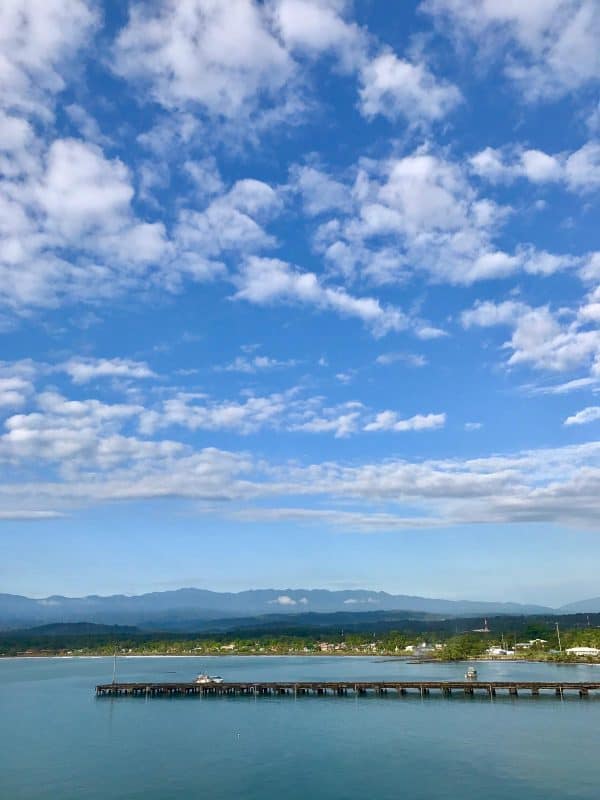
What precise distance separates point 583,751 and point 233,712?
3567cm

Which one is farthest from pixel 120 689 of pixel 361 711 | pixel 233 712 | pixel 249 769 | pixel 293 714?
pixel 249 769

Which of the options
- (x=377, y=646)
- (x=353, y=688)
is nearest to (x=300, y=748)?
(x=353, y=688)

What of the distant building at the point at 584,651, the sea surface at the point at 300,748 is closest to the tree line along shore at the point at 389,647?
the distant building at the point at 584,651

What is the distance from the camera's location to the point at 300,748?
158ft

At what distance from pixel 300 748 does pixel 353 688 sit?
32.9m

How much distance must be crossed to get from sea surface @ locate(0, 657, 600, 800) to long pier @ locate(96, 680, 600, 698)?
A: 2241mm

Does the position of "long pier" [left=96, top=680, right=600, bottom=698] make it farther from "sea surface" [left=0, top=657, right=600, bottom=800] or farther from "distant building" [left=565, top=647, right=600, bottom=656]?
"distant building" [left=565, top=647, right=600, bottom=656]

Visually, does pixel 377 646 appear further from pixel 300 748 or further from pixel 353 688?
pixel 300 748

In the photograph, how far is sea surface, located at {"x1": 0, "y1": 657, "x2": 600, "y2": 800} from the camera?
37.3 m

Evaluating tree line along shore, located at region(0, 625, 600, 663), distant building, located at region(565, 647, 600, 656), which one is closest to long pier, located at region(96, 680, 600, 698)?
distant building, located at region(565, 647, 600, 656)

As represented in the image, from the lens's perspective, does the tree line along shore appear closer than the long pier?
No

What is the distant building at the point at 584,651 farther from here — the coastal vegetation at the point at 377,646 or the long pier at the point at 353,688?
the long pier at the point at 353,688

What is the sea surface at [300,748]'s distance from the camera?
37344 millimetres

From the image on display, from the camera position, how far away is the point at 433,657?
134 m
